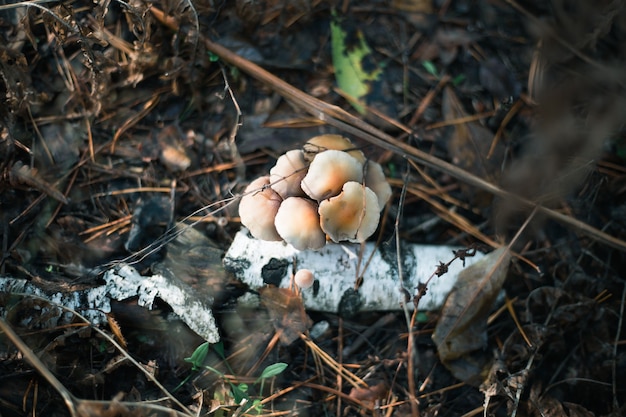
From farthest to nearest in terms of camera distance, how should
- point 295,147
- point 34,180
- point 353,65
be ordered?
1. point 353,65
2. point 295,147
3. point 34,180

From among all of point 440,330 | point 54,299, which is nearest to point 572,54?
point 440,330

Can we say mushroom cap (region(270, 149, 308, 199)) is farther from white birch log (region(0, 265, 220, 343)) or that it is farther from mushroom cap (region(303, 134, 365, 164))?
white birch log (region(0, 265, 220, 343))

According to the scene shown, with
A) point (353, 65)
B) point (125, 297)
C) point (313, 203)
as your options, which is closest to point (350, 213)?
point (313, 203)

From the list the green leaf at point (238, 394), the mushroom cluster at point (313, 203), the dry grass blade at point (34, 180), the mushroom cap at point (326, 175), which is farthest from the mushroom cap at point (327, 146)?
the dry grass blade at point (34, 180)

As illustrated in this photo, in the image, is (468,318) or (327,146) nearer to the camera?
(327,146)

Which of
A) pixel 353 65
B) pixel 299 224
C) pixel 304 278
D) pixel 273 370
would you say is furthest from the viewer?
pixel 353 65

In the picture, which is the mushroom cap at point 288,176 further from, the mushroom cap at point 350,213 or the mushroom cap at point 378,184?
the mushroom cap at point 378,184

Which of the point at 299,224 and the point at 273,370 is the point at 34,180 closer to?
the point at 299,224

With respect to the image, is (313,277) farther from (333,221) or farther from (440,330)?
(440,330)
